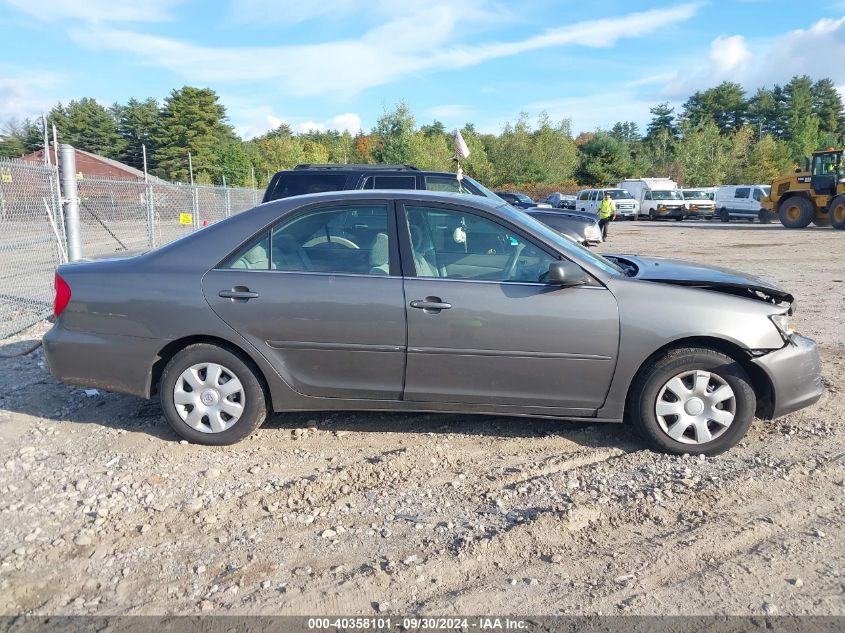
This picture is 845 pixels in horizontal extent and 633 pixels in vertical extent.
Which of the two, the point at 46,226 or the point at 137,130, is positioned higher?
the point at 137,130

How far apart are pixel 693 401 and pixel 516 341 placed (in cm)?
112

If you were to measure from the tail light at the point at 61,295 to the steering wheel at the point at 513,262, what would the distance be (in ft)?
9.26

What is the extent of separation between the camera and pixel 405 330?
13.4 ft

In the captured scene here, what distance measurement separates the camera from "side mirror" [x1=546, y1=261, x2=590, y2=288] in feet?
13.1

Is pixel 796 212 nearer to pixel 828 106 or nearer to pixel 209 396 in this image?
pixel 209 396

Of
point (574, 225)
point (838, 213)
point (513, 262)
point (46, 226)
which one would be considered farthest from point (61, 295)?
point (838, 213)

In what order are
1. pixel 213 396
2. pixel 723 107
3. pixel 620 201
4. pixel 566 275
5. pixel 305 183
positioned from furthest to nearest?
pixel 723 107, pixel 620 201, pixel 305 183, pixel 213 396, pixel 566 275

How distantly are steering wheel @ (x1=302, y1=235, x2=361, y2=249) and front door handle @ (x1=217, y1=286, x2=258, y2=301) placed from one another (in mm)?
454

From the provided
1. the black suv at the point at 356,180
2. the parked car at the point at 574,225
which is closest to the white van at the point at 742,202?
the parked car at the point at 574,225

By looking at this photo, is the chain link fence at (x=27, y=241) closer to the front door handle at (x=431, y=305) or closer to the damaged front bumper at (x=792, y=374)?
the front door handle at (x=431, y=305)

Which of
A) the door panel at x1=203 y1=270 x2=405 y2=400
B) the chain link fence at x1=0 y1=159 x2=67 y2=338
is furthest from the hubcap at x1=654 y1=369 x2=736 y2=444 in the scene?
the chain link fence at x1=0 y1=159 x2=67 y2=338

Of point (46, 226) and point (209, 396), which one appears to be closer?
point (209, 396)

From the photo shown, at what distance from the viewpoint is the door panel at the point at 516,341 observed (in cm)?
402

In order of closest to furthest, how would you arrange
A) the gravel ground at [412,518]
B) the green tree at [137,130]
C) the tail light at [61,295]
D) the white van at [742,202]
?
1. the gravel ground at [412,518]
2. the tail light at [61,295]
3. the white van at [742,202]
4. the green tree at [137,130]
